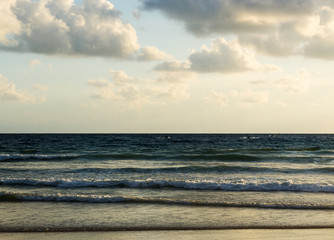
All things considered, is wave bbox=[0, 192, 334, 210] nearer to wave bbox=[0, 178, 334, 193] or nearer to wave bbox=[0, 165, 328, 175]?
wave bbox=[0, 178, 334, 193]

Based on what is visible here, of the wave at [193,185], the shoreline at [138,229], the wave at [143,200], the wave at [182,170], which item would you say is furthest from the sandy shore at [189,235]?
the wave at [182,170]

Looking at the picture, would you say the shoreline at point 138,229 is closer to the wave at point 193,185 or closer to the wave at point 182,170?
the wave at point 193,185

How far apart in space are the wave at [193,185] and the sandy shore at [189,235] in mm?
6842

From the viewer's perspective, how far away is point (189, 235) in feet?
28.9

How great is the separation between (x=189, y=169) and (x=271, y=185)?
28.3 ft

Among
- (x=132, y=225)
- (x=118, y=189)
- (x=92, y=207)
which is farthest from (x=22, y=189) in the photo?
(x=132, y=225)

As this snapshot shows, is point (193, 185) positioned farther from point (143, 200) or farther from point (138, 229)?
point (138, 229)

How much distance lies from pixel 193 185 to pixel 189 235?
7.86 metres

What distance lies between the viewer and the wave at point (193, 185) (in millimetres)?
16062

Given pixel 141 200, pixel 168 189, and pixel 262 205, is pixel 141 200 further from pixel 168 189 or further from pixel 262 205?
pixel 262 205

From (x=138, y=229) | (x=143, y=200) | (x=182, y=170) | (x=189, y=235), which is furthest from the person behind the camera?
(x=182, y=170)

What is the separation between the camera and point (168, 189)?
52.7 feet

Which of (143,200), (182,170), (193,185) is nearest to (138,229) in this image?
(143,200)

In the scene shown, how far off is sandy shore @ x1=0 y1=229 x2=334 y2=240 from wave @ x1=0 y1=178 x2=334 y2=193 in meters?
6.84
